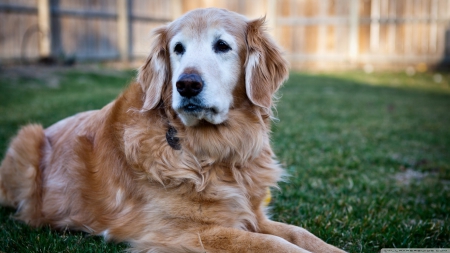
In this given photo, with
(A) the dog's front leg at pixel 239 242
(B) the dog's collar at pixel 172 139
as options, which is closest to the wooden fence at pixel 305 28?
(B) the dog's collar at pixel 172 139

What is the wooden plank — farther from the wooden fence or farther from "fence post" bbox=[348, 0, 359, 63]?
"fence post" bbox=[348, 0, 359, 63]

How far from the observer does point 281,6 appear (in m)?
17.2

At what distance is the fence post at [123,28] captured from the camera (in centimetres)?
1523

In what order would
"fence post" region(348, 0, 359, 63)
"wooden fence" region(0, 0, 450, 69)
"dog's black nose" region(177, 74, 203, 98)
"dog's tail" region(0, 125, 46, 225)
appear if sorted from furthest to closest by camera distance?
"fence post" region(348, 0, 359, 63), "wooden fence" region(0, 0, 450, 69), "dog's tail" region(0, 125, 46, 225), "dog's black nose" region(177, 74, 203, 98)

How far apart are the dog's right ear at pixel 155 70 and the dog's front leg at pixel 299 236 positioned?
3.60ft

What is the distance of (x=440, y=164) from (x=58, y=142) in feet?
13.1

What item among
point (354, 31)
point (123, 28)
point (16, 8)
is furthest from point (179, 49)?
point (354, 31)

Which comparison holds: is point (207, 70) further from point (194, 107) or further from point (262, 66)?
point (262, 66)

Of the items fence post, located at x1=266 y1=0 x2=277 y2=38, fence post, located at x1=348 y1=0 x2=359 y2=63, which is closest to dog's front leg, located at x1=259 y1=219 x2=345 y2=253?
fence post, located at x1=348 y1=0 x2=359 y2=63

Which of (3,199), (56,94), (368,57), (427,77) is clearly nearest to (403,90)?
(427,77)

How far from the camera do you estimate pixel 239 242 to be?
7.99ft

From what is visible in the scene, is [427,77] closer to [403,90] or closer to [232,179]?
[403,90]

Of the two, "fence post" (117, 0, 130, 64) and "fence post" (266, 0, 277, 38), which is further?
"fence post" (266, 0, 277, 38)

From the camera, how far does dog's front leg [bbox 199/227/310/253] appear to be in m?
2.40
